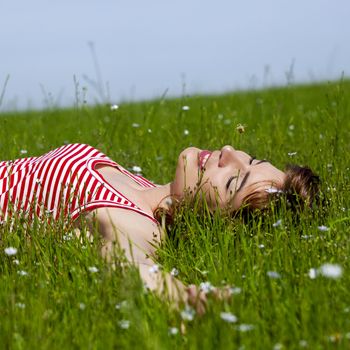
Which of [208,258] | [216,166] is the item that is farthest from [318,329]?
[216,166]

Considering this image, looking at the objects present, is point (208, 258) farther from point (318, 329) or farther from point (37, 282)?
point (318, 329)

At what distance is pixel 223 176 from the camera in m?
4.98

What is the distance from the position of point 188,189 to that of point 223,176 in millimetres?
271

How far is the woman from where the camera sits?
15.5 ft

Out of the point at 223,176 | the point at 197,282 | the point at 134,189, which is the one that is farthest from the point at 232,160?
the point at 197,282

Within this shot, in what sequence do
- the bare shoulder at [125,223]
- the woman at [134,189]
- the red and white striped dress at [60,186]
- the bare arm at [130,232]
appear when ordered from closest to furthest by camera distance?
the bare arm at [130,232] < the bare shoulder at [125,223] < the woman at [134,189] < the red and white striped dress at [60,186]

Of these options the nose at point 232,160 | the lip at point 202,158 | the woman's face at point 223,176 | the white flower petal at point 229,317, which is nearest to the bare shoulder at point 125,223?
the woman's face at point 223,176

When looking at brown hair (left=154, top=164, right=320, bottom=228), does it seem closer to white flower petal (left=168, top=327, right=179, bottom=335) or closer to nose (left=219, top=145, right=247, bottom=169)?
nose (left=219, top=145, right=247, bottom=169)

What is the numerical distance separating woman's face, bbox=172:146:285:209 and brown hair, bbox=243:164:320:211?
40 millimetres

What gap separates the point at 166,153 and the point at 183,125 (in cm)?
99

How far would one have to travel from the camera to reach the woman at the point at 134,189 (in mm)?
4719

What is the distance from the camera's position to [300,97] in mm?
14578

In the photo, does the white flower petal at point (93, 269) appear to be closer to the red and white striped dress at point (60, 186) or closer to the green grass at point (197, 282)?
the green grass at point (197, 282)

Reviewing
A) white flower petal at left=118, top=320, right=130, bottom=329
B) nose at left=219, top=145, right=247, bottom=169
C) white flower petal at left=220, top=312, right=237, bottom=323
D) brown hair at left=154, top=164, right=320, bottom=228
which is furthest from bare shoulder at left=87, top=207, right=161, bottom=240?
white flower petal at left=220, top=312, right=237, bottom=323
